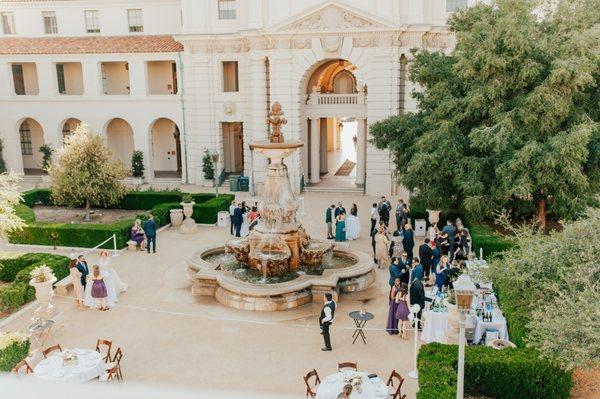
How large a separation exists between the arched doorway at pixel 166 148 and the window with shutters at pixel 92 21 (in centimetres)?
690

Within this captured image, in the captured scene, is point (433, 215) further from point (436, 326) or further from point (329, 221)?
point (436, 326)

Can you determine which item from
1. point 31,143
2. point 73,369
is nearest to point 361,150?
point 31,143

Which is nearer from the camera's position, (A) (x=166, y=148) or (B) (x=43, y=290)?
(B) (x=43, y=290)

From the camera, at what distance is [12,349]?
41.9ft

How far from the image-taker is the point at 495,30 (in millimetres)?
20094

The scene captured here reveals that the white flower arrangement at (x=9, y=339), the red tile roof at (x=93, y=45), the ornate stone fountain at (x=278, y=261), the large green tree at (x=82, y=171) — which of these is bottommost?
the white flower arrangement at (x=9, y=339)

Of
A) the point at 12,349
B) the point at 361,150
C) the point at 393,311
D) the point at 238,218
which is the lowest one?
the point at 12,349

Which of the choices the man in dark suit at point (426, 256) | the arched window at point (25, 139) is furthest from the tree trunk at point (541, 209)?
the arched window at point (25, 139)

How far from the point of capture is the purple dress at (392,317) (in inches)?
576

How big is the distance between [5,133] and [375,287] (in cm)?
2990

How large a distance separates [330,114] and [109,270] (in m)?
19.5

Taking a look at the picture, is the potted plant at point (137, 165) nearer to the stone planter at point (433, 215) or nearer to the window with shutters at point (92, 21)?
the window with shutters at point (92, 21)

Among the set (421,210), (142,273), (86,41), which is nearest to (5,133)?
(86,41)

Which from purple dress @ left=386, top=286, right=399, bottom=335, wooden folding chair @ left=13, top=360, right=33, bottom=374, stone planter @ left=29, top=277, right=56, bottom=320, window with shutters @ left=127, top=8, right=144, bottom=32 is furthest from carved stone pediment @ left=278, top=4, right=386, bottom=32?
wooden folding chair @ left=13, top=360, right=33, bottom=374
